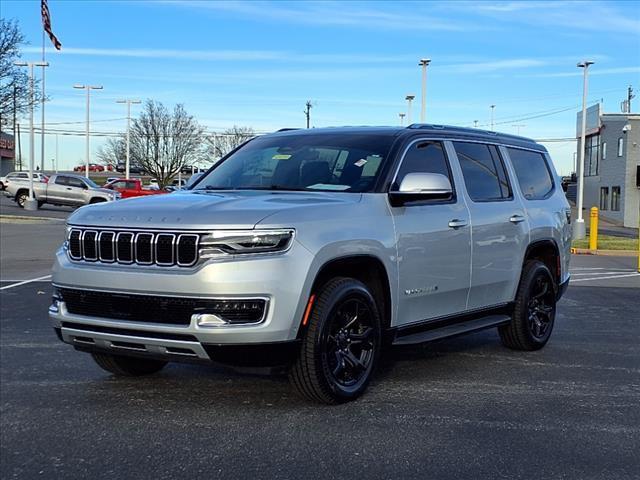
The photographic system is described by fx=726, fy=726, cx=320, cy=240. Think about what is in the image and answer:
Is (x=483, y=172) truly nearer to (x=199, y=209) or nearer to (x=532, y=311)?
(x=532, y=311)

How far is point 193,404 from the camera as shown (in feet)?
16.1

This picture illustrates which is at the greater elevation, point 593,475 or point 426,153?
point 426,153

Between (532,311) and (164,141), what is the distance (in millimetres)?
56158

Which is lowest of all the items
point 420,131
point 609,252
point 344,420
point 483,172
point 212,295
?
point 609,252

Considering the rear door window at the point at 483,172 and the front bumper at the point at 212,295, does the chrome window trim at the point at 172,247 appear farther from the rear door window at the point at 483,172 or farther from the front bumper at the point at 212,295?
the rear door window at the point at 483,172

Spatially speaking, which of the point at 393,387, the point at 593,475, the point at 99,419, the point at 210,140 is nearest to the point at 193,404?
the point at 99,419

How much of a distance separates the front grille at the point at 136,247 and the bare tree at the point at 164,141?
55.4 metres

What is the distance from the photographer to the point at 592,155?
49.3 metres

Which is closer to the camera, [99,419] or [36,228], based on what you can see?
[99,419]

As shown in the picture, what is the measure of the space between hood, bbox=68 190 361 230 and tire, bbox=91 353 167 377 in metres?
1.19

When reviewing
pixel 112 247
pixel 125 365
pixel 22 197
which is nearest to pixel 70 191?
pixel 22 197

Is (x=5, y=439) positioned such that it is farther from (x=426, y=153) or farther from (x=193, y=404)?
(x=426, y=153)

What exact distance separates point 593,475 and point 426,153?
2809 mm

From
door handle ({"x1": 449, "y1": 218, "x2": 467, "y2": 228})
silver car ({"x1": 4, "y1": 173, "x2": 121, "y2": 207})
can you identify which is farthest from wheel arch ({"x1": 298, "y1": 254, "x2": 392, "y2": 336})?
silver car ({"x1": 4, "y1": 173, "x2": 121, "y2": 207})
